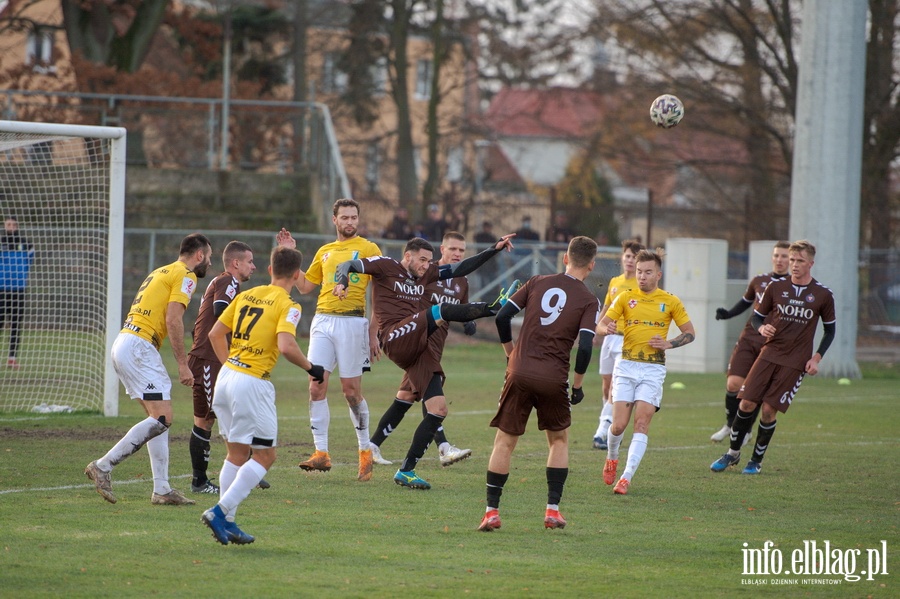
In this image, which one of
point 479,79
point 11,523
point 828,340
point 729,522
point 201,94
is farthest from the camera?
point 479,79

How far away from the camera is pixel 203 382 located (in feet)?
29.0

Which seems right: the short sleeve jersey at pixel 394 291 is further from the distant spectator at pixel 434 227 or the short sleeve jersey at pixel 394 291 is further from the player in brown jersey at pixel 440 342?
the distant spectator at pixel 434 227

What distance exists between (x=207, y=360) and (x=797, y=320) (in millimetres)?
5739

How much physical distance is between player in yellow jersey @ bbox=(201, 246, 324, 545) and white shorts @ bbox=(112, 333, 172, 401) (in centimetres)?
132

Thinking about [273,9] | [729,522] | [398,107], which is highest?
[273,9]

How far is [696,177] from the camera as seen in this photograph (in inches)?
1537

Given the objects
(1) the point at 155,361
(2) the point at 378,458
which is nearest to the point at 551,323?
(1) the point at 155,361

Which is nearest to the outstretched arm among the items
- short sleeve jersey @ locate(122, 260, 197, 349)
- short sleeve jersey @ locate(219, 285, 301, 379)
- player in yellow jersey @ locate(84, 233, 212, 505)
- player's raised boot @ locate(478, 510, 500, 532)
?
player in yellow jersey @ locate(84, 233, 212, 505)

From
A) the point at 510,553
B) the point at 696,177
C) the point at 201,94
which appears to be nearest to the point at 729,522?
the point at 510,553

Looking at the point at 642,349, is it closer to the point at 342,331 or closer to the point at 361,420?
the point at 361,420

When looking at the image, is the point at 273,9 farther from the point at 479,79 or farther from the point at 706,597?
the point at 706,597

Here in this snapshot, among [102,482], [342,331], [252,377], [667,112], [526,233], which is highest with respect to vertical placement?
[667,112]

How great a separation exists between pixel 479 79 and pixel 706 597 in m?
31.8

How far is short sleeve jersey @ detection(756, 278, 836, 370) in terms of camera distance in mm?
10727
